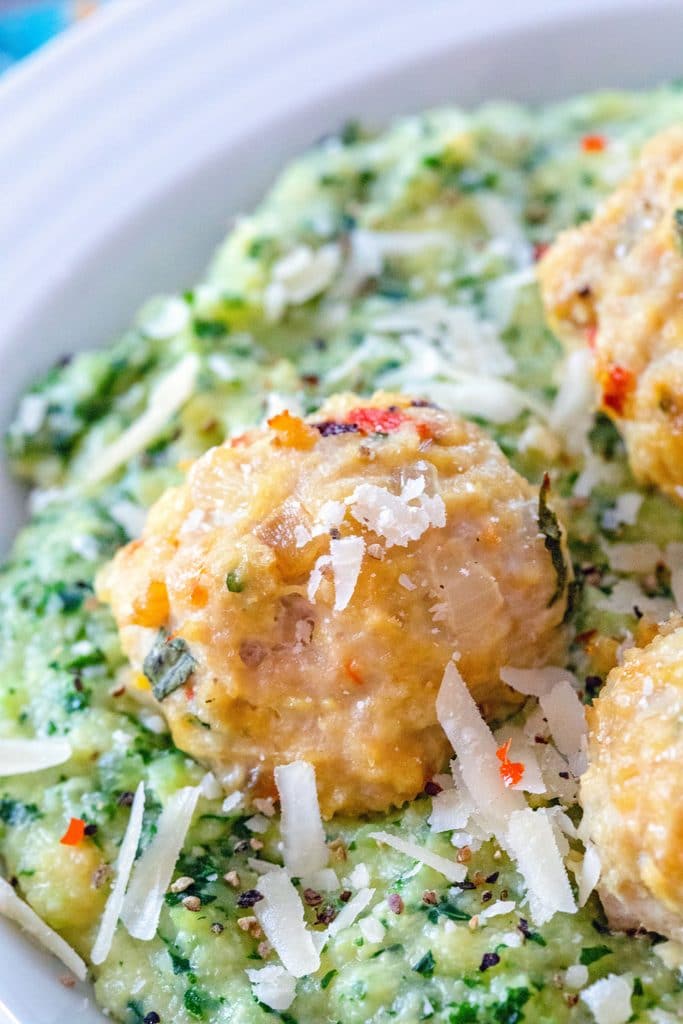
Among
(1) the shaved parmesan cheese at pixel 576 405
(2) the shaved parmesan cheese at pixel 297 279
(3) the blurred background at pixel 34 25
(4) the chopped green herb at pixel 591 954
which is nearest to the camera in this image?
(4) the chopped green herb at pixel 591 954

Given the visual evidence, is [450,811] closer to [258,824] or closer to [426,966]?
[426,966]

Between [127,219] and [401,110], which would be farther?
[401,110]

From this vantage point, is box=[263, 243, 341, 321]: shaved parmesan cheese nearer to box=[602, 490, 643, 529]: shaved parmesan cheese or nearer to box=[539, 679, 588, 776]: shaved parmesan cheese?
box=[602, 490, 643, 529]: shaved parmesan cheese

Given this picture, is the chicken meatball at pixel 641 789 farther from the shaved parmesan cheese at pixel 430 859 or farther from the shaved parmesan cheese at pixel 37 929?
the shaved parmesan cheese at pixel 37 929

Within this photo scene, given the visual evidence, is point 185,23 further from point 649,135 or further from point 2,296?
point 649,135

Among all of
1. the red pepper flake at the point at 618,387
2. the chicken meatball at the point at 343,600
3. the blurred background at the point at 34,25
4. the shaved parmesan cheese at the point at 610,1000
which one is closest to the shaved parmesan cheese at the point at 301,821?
the chicken meatball at the point at 343,600

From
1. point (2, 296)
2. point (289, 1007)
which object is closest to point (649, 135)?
point (2, 296)
